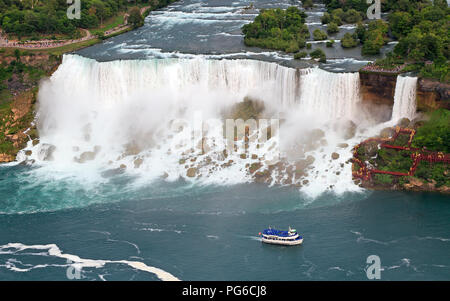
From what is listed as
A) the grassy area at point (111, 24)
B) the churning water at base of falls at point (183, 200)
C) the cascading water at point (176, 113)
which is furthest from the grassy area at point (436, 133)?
the grassy area at point (111, 24)

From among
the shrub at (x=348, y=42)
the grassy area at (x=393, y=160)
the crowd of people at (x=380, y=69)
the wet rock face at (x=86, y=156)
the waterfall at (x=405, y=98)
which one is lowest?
the wet rock face at (x=86, y=156)

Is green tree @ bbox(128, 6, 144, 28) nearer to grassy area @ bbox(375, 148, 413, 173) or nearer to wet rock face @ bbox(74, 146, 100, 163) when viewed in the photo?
wet rock face @ bbox(74, 146, 100, 163)

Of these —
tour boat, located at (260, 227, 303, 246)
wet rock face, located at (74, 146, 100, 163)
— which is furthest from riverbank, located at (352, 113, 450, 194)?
wet rock face, located at (74, 146, 100, 163)

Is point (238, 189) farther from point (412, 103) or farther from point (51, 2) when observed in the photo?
point (51, 2)

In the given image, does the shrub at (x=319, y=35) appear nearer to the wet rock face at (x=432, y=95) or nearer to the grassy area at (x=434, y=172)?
the wet rock face at (x=432, y=95)

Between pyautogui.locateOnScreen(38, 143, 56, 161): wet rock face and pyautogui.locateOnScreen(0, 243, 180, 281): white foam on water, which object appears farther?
pyautogui.locateOnScreen(38, 143, 56, 161): wet rock face

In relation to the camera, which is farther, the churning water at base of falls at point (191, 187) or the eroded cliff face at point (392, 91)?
the eroded cliff face at point (392, 91)
